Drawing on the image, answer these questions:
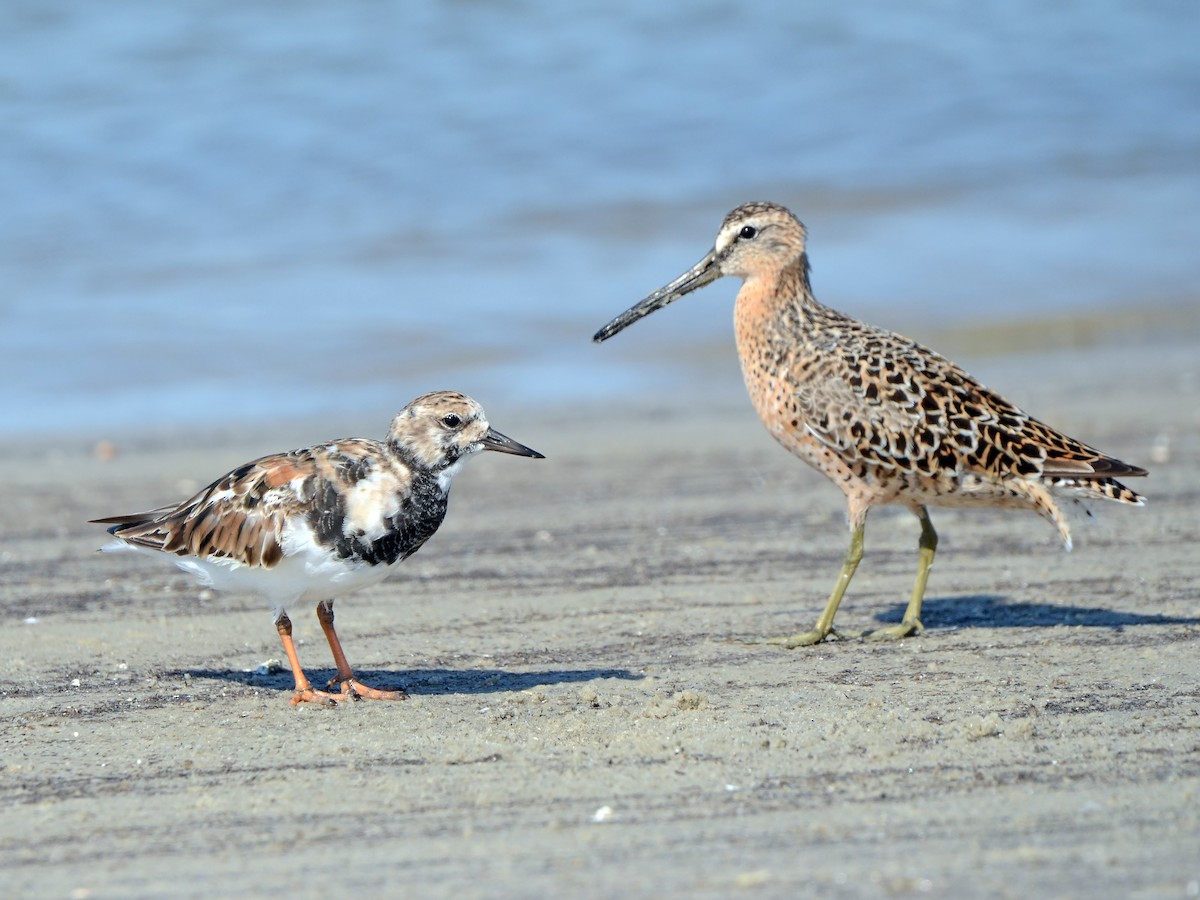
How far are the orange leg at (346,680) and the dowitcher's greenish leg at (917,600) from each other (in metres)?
2.16

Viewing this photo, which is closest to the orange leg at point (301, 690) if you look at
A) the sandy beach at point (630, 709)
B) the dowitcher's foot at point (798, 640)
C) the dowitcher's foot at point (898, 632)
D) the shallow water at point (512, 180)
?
the sandy beach at point (630, 709)

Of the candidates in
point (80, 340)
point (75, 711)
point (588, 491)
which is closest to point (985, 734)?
point (75, 711)

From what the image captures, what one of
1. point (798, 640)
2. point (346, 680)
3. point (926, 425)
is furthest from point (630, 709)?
point (926, 425)

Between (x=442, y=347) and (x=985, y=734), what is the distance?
10.3 metres

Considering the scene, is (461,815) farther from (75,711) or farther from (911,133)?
(911,133)

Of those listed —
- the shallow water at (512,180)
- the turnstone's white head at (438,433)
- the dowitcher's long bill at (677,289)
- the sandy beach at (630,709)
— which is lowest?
the sandy beach at (630,709)

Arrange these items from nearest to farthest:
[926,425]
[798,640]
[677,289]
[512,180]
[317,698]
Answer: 1. [317,698]
2. [798,640]
3. [926,425]
4. [677,289]
5. [512,180]

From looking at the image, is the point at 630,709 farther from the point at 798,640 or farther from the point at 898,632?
the point at 898,632

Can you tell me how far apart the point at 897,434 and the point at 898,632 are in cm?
87

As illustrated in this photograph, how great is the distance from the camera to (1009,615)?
721cm

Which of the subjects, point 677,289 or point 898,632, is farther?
point 677,289

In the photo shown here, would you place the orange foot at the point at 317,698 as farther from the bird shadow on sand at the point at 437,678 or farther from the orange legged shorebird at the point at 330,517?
the bird shadow on sand at the point at 437,678

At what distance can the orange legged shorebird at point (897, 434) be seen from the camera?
685 centimetres

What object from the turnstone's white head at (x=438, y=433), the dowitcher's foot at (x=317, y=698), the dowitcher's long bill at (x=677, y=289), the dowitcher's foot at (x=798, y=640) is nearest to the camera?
the dowitcher's foot at (x=317, y=698)
